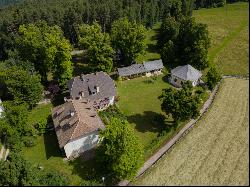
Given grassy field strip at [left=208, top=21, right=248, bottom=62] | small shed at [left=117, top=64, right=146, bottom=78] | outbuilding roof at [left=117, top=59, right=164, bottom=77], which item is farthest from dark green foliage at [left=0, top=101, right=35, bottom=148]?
grassy field strip at [left=208, top=21, right=248, bottom=62]

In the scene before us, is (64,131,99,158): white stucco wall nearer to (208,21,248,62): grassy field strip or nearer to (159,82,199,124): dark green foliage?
(159,82,199,124): dark green foliage

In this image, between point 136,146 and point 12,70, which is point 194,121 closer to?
point 136,146

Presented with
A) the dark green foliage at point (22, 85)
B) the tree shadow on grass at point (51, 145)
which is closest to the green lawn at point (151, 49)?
the dark green foliage at point (22, 85)

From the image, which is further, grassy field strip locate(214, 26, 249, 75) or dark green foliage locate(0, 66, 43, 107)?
grassy field strip locate(214, 26, 249, 75)

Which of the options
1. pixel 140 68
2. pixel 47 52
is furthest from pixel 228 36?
pixel 47 52

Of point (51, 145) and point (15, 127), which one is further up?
point (15, 127)

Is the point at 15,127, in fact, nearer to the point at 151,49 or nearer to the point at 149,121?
the point at 149,121
